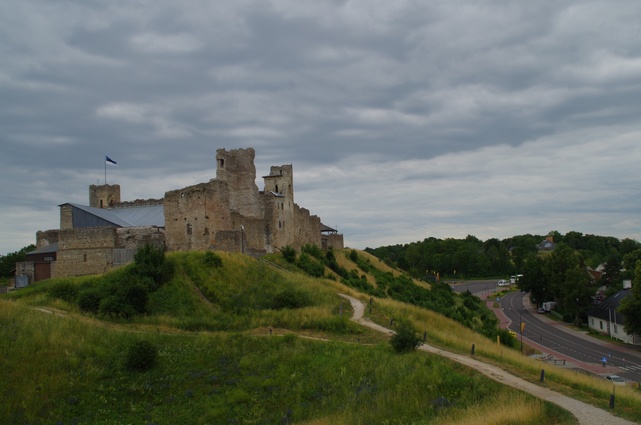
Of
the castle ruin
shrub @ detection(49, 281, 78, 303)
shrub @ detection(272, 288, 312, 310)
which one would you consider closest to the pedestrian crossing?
shrub @ detection(272, 288, 312, 310)

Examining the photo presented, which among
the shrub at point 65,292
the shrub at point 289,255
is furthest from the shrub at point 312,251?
the shrub at point 65,292

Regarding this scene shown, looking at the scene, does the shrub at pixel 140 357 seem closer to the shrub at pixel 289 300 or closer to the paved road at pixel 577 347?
the shrub at pixel 289 300

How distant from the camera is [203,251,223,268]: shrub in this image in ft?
104

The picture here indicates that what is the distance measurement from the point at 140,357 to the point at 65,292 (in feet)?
35.3

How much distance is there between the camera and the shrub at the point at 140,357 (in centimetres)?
1986

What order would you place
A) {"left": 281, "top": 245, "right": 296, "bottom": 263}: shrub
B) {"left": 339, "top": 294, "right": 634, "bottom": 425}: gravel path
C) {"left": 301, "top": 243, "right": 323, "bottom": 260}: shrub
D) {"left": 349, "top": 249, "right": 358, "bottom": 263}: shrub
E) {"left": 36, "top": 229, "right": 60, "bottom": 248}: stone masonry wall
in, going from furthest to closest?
{"left": 349, "top": 249, "right": 358, "bottom": 263}: shrub, {"left": 301, "top": 243, "right": 323, "bottom": 260}: shrub, {"left": 36, "top": 229, "right": 60, "bottom": 248}: stone masonry wall, {"left": 281, "top": 245, "right": 296, "bottom": 263}: shrub, {"left": 339, "top": 294, "right": 634, "bottom": 425}: gravel path

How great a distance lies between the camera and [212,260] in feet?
104

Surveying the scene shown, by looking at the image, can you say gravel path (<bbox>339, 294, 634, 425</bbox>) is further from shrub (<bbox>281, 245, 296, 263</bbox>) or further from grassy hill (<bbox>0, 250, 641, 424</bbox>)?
shrub (<bbox>281, 245, 296, 263</bbox>)

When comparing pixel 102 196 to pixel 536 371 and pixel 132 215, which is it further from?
pixel 536 371

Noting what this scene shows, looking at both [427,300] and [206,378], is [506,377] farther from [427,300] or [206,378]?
[427,300]

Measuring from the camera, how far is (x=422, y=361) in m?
18.0

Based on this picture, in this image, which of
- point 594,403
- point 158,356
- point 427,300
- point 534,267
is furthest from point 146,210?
point 534,267

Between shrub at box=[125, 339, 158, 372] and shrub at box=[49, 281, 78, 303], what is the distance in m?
9.63

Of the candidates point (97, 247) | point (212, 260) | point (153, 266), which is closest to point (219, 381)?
point (153, 266)
